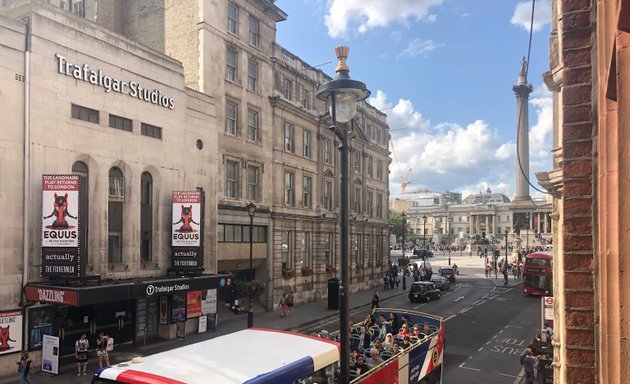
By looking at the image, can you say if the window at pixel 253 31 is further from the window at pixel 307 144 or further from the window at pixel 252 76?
the window at pixel 307 144

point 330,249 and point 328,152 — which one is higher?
point 328,152

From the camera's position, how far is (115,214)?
24031 mm

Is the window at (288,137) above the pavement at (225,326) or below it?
above

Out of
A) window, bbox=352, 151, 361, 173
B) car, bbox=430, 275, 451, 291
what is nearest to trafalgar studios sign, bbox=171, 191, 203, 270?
window, bbox=352, 151, 361, 173

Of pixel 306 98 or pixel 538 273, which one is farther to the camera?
pixel 538 273

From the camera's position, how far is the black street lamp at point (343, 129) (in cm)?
834

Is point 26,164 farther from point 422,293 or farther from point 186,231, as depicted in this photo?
point 422,293

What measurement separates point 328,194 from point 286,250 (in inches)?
350

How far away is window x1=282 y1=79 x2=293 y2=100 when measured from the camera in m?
39.5

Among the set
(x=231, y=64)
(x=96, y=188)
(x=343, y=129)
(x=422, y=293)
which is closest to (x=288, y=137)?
(x=231, y=64)

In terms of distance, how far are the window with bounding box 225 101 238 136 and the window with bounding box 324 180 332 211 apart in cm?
1340

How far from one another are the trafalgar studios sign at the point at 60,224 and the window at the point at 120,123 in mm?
4777

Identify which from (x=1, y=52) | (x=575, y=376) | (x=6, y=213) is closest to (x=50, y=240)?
(x=6, y=213)

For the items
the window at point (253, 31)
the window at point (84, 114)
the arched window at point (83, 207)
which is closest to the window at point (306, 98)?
the window at point (253, 31)
